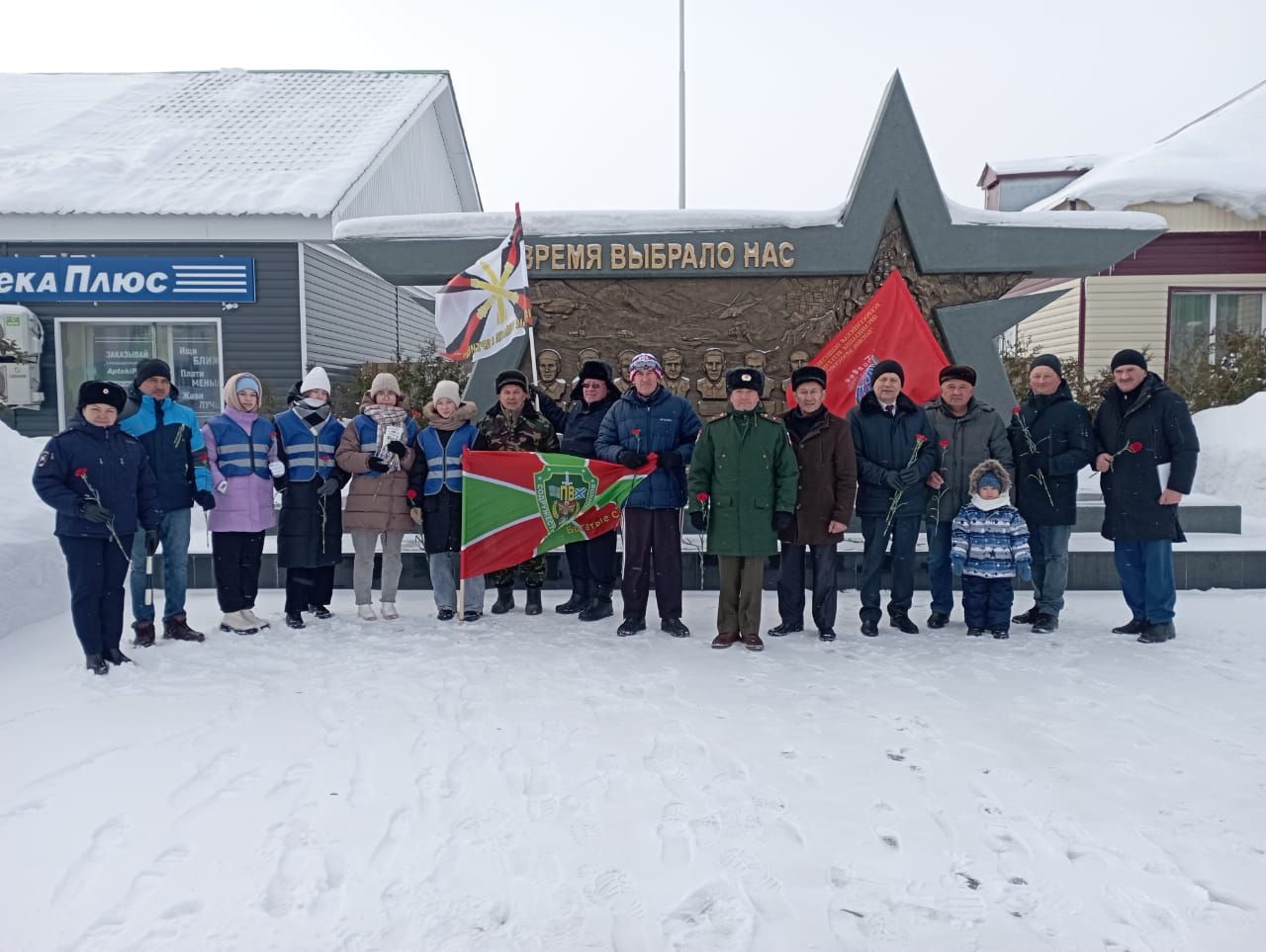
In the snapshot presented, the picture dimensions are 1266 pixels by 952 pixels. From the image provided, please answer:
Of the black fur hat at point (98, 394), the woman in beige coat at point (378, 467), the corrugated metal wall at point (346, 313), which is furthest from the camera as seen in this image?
the corrugated metal wall at point (346, 313)

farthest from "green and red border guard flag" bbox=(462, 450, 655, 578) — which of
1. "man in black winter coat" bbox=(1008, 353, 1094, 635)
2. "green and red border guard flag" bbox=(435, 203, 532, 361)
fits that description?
"man in black winter coat" bbox=(1008, 353, 1094, 635)

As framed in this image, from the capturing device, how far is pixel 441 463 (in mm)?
5621

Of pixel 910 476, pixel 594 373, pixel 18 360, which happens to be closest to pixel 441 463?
pixel 594 373

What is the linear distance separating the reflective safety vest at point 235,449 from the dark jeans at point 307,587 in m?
0.72

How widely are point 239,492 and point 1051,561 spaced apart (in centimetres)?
516

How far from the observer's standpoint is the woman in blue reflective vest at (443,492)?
5.59 m

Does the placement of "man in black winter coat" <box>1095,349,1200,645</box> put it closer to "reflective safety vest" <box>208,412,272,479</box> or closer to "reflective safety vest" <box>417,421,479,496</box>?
"reflective safety vest" <box>417,421,479,496</box>

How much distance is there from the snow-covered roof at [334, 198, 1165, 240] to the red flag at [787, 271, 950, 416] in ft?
2.70

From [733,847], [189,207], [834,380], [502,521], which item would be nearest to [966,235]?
[834,380]

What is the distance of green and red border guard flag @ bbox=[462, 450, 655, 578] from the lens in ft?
18.4

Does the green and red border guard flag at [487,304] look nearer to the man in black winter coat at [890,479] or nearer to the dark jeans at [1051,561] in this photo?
the man in black winter coat at [890,479]

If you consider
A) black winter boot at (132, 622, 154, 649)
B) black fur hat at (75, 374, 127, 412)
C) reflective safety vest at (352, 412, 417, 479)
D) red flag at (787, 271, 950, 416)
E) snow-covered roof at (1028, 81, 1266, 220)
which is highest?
snow-covered roof at (1028, 81, 1266, 220)

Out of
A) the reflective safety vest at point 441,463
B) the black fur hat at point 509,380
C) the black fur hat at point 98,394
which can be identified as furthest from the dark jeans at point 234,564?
the black fur hat at point 509,380

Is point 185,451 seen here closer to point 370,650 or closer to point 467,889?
point 370,650
